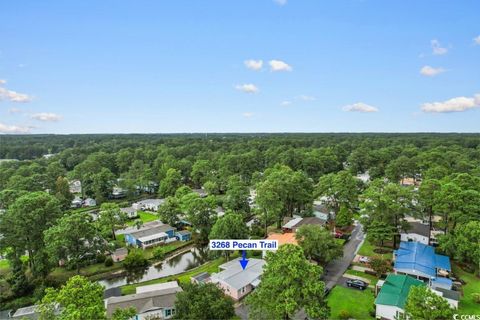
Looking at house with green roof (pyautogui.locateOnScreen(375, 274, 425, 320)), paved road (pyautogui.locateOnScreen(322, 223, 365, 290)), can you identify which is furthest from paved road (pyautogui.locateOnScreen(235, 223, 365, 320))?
house with green roof (pyautogui.locateOnScreen(375, 274, 425, 320))

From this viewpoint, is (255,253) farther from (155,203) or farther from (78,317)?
(155,203)

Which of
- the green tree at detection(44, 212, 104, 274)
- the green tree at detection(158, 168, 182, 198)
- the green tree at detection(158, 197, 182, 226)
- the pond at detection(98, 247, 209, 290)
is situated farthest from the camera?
the green tree at detection(158, 168, 182, 198)

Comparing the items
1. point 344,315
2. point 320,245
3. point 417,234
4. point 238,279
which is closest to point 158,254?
point 238,279

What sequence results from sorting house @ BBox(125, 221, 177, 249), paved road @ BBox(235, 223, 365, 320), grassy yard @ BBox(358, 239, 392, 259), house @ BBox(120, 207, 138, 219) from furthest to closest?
house @ BBox(120, 207, 138, 219) → house @ BBox(125, 221, 177, 249) → grassy yard @ BBox(358, 239, 392, 259) → paved road @ BBox(235, 223, 365, 320)

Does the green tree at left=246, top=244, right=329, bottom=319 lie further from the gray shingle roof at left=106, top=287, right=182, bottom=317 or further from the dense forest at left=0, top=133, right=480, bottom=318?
the dense forest at left=0, top=133, right=480, bottom=318

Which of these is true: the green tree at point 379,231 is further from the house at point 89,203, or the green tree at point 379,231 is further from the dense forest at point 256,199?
the house at point 89,203

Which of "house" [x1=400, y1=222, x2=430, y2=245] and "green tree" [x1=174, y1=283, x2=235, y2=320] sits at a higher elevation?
"green tree" [x1=174, y1=283, x2=235, y2=320]
